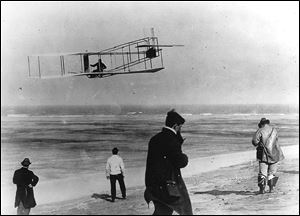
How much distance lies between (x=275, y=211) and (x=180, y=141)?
8.14 feet

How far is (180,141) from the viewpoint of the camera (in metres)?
4.61

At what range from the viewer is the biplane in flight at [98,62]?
885cm

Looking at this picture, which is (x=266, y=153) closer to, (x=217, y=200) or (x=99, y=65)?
(x=217, y=200)

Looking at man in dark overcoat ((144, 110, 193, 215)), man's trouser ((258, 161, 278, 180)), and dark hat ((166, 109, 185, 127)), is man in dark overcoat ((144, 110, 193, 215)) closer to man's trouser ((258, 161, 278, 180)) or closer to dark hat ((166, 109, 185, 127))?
dark hat ((166, 109, 185, 127))

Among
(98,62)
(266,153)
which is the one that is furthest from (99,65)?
(266,153)

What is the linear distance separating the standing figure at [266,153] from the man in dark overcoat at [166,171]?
10.0 ft

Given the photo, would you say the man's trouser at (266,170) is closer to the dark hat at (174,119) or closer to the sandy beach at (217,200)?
the sandy beach at (217,200)

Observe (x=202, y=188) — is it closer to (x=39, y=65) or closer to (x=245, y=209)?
(x=245, y=209)

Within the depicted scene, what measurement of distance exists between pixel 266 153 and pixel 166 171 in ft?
10.7

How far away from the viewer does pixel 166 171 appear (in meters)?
4.59

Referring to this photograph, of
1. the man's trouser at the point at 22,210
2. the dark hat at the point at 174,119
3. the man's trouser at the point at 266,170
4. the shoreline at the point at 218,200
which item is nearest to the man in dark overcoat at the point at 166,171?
the dark hat at the point at 174,119

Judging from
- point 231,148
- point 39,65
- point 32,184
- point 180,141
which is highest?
point 39,65

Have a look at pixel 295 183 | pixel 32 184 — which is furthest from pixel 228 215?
pixel 32 184

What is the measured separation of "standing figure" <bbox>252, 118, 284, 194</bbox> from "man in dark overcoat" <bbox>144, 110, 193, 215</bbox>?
120 inches
